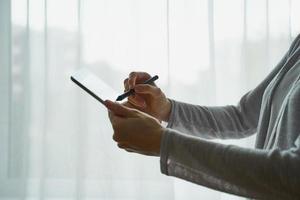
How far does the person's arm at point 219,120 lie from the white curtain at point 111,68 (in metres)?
0.48

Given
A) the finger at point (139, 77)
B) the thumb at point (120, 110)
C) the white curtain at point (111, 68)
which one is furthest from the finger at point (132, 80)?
the white curtain at point (111, 68)

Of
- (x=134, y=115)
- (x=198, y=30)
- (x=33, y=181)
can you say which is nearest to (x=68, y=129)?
(x=33, y=181)

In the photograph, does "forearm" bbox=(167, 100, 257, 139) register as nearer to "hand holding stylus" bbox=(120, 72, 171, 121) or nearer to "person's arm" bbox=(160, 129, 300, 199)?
"hand holding stylus" bbox=(120, 72, 171, 121)

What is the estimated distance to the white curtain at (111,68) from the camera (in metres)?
1.28

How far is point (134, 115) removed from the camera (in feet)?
1.77

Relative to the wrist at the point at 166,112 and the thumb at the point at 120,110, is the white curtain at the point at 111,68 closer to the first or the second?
the wrist at the point at 166,112

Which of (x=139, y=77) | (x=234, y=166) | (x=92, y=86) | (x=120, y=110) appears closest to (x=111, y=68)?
(x=139, y=77)

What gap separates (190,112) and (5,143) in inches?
32.3

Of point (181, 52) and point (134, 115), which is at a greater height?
point (181, 52)

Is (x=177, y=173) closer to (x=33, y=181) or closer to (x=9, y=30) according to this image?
(x=33, y=181)

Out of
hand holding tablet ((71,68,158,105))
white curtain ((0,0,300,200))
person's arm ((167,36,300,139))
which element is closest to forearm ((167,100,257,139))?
person's arm ((167,36,300,139))

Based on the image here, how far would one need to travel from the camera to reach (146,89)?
0.77m

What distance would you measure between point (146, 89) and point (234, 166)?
35cm

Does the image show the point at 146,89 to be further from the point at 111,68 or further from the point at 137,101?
the point at 111,68
